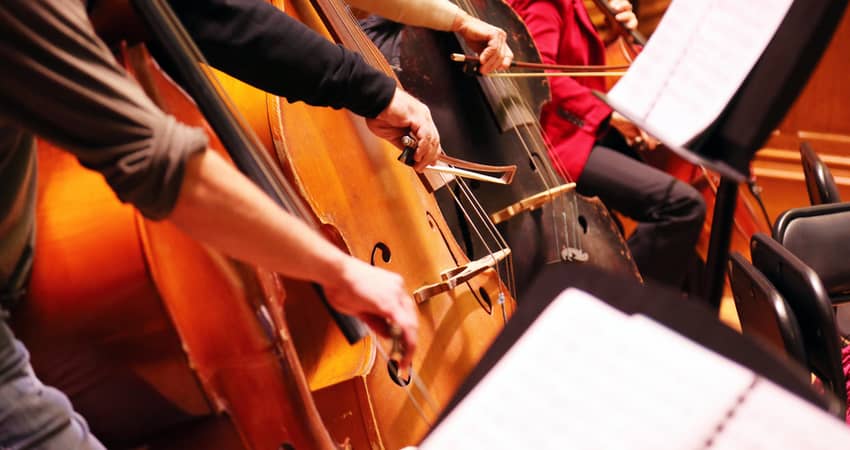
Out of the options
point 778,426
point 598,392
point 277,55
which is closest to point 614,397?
point 598,392

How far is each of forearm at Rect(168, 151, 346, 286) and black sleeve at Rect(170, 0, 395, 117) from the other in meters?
0.44

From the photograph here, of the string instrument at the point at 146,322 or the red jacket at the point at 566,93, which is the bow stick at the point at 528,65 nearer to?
the red jacket at the point at 566,93

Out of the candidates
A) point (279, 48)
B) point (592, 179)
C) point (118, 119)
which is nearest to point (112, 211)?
point (118, 119)

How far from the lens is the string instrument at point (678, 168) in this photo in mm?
2301

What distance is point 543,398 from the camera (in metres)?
0.64

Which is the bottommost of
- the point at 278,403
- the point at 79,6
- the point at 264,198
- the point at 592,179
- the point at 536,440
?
the point at 592,179

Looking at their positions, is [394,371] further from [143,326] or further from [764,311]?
[764,311]

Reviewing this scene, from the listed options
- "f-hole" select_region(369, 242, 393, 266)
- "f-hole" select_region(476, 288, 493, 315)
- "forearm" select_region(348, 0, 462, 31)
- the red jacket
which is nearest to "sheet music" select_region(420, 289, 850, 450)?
"f-hole" select_region(369, 242, 393, 266)

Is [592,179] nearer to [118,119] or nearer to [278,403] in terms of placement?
[278,403]

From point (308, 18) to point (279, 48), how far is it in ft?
0.96

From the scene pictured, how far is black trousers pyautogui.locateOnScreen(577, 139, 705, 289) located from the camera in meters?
2.19

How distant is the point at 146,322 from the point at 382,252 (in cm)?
51

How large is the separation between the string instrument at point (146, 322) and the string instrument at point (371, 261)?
249 millimetres

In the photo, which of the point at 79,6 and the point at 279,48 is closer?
the point at 79,6
